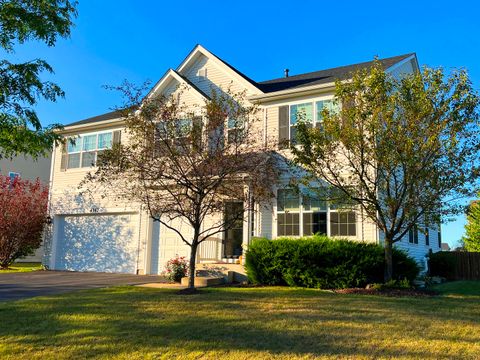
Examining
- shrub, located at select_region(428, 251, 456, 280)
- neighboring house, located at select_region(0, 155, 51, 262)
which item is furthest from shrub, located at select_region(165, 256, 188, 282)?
neighboring house, located at select_region(0, 155, 51, 262)

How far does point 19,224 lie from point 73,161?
361 cm

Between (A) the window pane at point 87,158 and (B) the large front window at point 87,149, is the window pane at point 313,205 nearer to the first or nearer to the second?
(B) the large front window at point 87,149

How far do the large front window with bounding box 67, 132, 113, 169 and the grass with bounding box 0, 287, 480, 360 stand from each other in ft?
34.9

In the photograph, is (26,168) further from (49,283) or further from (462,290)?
(462,290)

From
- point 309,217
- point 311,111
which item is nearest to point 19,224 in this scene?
point 309,217

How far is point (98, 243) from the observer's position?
18984 mm

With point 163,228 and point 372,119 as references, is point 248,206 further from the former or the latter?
point 163,228

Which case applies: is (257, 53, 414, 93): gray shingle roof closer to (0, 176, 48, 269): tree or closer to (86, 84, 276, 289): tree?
(86, 84, 276, 289): tree

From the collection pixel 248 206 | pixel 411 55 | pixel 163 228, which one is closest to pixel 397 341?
pixel 248 206

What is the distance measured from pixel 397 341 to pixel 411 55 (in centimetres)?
1365

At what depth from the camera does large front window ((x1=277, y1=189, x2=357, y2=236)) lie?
14.2 metres

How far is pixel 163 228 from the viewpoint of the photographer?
56.9 feet

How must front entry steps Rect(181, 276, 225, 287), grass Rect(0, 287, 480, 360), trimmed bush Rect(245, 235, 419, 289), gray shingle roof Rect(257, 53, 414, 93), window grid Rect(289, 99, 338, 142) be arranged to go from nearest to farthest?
1. grass Rect(0, 287, 480, 360)
2. trimmed bush Rect(245, 235, 419, 289)
3. front entry steps Rect(181, 276, 225, 287)
4. window grid Rect(289, 99, 338, 142)
5. gray shingle roof Rect(257, 53, 414, 93)

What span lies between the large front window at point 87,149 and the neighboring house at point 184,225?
45mm
